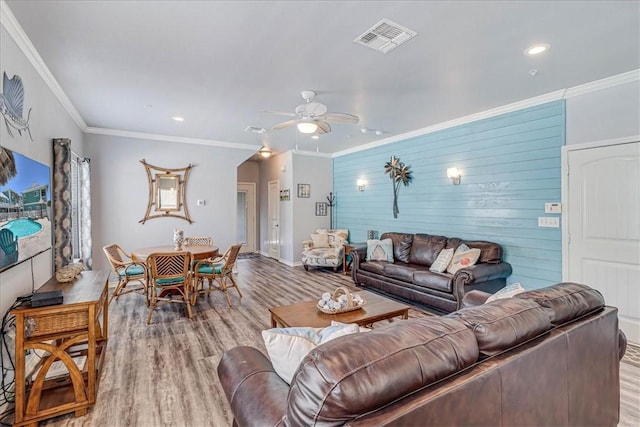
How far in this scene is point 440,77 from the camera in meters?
3.18

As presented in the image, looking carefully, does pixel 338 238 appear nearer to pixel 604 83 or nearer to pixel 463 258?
pixel 463 258

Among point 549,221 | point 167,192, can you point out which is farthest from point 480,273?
point 167,192

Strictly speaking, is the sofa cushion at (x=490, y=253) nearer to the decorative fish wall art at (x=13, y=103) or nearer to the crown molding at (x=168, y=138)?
the crown molding at (x=168, y=138)

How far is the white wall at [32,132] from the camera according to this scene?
7.06ft

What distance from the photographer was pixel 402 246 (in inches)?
205

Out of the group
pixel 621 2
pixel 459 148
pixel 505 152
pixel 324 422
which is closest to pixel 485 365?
pixel 324 422

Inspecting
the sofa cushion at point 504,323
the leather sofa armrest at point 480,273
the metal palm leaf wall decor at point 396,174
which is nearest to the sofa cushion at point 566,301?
the sofa cushion at point 504,323

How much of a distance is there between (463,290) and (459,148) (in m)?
2.22

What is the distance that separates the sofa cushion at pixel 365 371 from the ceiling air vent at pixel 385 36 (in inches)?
85.5

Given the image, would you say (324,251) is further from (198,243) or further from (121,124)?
(121,124)

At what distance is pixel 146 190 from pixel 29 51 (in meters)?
3.20

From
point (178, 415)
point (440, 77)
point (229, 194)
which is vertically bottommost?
point (178, 415)

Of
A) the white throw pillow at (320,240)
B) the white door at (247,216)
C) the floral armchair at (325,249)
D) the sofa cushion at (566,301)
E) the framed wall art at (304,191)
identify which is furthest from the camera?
the white door at (247,216)

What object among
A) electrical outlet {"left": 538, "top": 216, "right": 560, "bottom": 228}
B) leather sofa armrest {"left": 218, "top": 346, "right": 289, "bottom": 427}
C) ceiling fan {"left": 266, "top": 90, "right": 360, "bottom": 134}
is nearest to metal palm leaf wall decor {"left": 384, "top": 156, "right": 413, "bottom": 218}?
electrical outlet {"left": 538, "top": 216, "right": 560, "bottom": 228}
